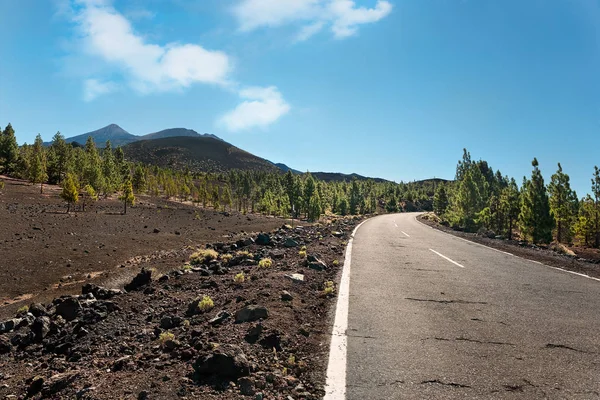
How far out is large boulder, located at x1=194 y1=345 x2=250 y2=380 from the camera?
363 centimetres

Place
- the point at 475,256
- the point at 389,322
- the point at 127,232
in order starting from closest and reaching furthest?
the point at 389,322
the point at 475,256
the point at 127,232

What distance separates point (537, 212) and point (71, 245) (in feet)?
175

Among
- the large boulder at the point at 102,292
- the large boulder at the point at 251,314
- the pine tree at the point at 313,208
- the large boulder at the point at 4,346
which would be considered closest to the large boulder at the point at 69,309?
the large boulder at the point at 102,292

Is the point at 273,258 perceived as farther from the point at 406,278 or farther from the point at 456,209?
the point at 456,209

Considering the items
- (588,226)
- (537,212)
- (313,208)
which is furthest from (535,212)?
(313,208)

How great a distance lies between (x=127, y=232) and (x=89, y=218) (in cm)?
822

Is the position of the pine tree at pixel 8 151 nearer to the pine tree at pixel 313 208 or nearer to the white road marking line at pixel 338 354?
the pine tree at pixel 313 208

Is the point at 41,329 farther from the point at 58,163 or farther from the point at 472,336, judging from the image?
the point at 58,163

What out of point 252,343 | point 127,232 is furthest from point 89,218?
point 252,343

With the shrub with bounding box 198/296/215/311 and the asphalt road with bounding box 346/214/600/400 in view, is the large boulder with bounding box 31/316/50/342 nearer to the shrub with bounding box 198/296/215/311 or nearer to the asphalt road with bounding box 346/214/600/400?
the shrub with bounding box 198/296/215/311

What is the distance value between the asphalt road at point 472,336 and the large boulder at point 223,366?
1.20 meters

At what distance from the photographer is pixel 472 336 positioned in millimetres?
4914

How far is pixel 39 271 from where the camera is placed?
71.6ft

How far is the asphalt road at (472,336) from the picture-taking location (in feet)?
11.4
